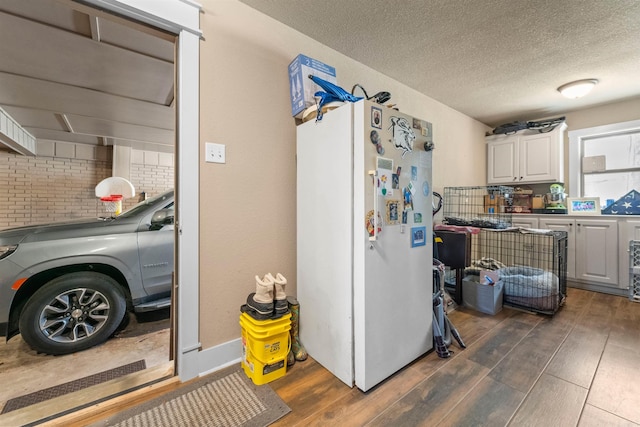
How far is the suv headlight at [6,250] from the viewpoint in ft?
5.91

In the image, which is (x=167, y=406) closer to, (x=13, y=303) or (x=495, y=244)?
(x=13, y=303)

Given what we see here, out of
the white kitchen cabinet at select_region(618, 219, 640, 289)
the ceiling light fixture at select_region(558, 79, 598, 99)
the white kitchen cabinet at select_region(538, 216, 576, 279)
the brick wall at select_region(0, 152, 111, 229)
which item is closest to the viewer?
the ceiling light fixture at select_region(558, 79, 598, 99)

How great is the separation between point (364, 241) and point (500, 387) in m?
1.11

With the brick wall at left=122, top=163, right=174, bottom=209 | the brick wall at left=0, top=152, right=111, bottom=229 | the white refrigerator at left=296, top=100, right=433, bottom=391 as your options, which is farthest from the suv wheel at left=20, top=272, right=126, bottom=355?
the brick wall at left=0, top=152, right=111, bottom=229

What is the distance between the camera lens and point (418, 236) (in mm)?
1699

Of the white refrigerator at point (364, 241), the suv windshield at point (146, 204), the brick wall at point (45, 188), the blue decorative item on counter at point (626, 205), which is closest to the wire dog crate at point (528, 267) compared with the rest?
the blue decorative item on counter at point (626, 205)

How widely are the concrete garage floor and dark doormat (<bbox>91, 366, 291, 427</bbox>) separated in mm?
610

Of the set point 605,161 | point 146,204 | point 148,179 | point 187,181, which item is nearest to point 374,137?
point 187,181

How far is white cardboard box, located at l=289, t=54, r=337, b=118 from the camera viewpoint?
1805 millimetres

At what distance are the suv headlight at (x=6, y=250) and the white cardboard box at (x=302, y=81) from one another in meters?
2.13

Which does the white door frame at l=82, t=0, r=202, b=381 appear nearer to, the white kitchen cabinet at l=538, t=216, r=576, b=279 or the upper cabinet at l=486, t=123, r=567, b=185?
the white kitchen cabinet at l=538, t=216, r=576, b=279

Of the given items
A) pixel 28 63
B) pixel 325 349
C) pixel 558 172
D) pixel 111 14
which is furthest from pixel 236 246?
pixel 558 172

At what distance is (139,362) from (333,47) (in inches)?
111

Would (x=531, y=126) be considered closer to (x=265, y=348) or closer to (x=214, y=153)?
(x=214, y=153)
